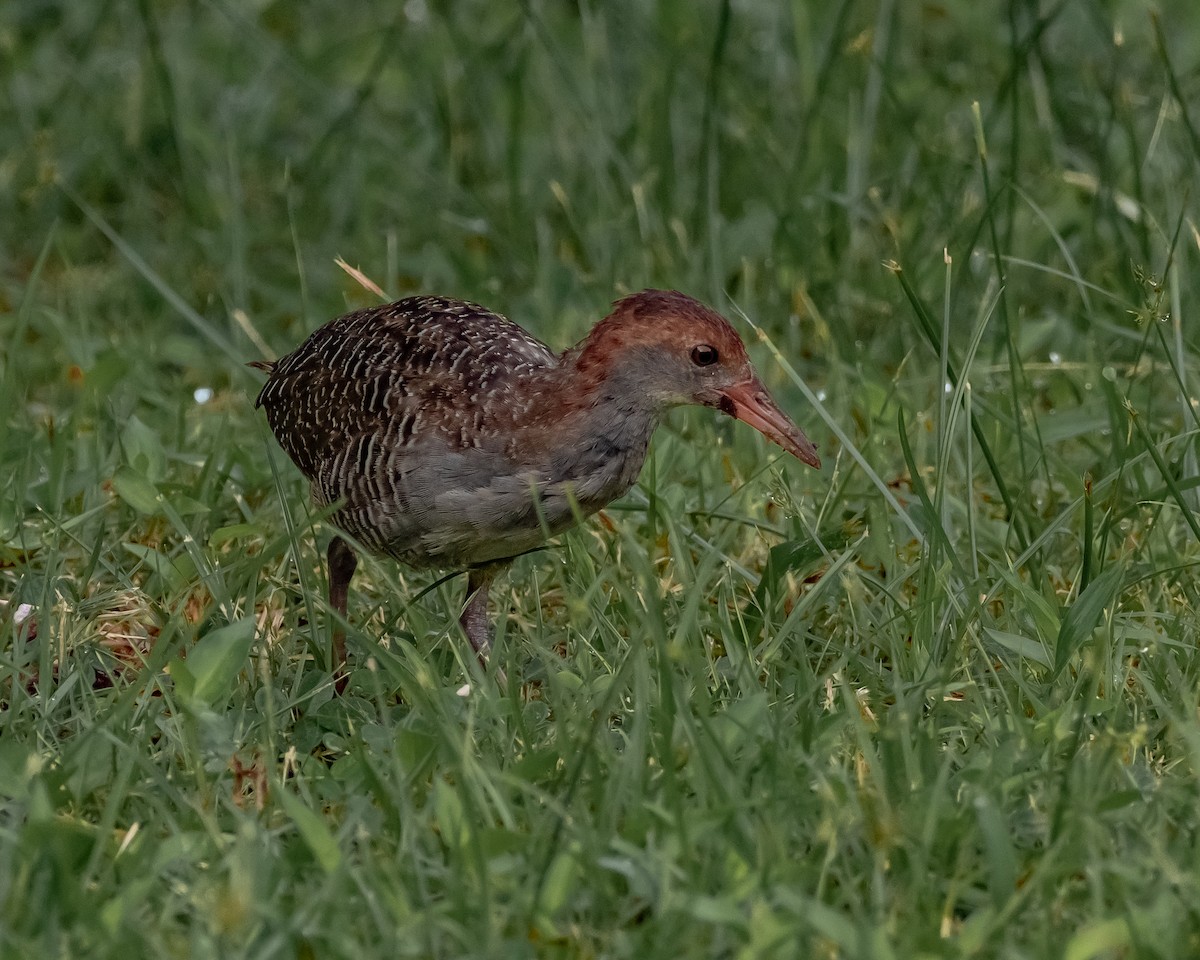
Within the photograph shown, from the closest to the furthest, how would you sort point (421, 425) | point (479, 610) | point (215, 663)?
point (215, 663), point (421, 425), point (479, 610)

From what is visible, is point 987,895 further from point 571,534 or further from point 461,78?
point 461,78

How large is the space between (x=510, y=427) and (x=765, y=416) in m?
0.52

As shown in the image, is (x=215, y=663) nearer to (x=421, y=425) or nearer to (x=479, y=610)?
(x=421, y=425)

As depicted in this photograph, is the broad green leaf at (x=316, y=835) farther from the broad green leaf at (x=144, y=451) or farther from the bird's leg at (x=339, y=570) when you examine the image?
the broad green leaf at (x=144, y=451)

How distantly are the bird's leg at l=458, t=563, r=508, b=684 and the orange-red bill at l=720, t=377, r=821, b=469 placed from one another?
2.11ft

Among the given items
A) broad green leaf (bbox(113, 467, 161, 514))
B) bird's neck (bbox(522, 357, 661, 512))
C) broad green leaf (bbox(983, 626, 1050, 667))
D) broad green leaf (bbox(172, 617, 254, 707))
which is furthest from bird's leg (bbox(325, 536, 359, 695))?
broad green leaf (bbox(983, 626, 1050, 667))

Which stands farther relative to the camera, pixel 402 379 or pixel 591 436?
pixel 402 379

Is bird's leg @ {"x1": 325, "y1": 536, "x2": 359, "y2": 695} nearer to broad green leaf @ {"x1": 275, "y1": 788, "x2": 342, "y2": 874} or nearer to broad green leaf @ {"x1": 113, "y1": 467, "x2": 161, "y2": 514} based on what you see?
broad green leaf @ {"x1": 113, "y1": 467, "x2": 161, "y2": 514}

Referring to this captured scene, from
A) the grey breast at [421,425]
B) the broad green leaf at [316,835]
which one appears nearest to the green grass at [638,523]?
the broad green leaf at [316,835]

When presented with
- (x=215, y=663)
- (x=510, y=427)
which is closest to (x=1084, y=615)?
(x=510, y=427)

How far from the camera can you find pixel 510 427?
12.7 feet

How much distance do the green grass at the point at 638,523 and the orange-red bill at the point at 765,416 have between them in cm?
19

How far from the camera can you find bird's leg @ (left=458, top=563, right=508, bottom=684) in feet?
13.5

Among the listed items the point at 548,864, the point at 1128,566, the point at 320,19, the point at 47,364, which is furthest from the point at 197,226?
the point at 548,864
